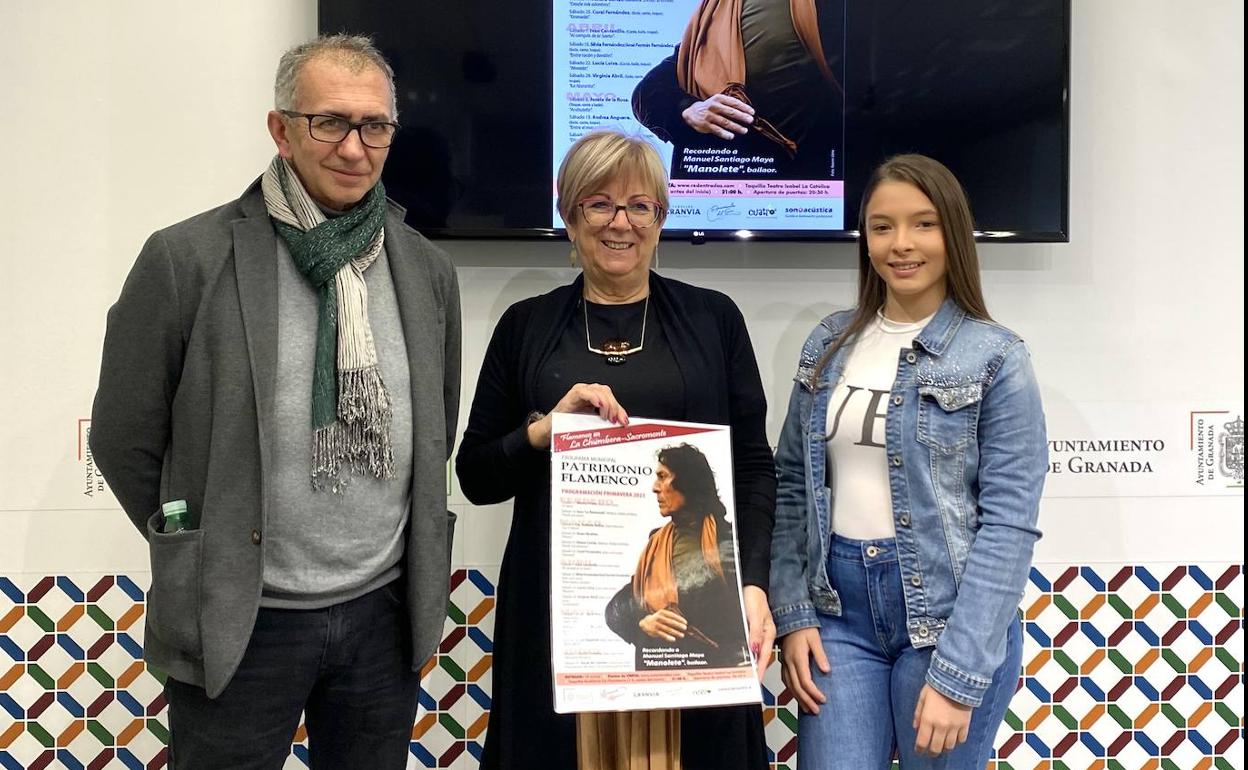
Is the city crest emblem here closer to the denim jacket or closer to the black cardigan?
the denim jacket

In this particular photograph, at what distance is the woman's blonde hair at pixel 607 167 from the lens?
A: 5.58ft

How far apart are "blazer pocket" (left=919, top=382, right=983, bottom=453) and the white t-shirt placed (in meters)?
0.08

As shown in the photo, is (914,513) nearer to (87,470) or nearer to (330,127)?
(330,127)

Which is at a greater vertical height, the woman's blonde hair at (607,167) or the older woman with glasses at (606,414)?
the woman's blonde hair at (607,167)

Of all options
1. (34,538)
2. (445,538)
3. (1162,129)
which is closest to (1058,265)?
(1162,129)

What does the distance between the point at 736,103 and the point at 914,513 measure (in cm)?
123

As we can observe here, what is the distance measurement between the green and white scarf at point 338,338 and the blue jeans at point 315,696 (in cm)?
24

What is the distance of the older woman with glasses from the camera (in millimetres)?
1679

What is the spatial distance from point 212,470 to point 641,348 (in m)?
0.76

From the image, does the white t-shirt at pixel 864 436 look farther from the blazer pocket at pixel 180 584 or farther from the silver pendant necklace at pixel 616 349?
the blazer pocket at pixel 180 584

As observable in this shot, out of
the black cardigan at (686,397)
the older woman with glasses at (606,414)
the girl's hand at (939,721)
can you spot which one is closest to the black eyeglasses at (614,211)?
the older woman with glasses at (606,414)

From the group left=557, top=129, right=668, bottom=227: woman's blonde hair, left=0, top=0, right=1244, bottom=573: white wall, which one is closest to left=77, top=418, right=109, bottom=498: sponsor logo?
left=0, top=0, right=1244, bottom=573: white wall

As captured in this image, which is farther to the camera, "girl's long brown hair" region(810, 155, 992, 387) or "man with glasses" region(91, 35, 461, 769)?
"girl's long brown hair" region(810, 155, 992, 387)

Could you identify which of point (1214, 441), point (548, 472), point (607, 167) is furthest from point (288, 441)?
point (1214, 441)
